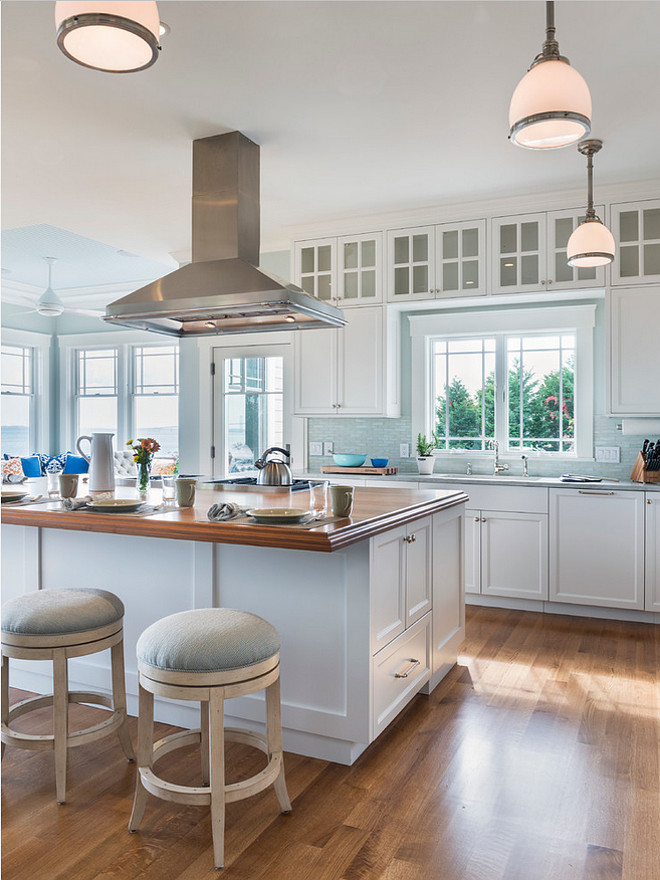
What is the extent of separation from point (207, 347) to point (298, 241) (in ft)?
4.48

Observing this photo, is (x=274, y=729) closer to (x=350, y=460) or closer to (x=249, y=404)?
(x=350, y=460)

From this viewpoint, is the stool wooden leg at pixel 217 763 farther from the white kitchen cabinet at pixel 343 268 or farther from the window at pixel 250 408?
the window at pixel 250 408

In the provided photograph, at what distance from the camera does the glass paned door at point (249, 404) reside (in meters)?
5.93

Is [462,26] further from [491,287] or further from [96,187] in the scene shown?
[96,187]

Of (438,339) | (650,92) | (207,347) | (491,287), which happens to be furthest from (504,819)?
(207,347)

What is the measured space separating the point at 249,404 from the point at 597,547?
123 inches

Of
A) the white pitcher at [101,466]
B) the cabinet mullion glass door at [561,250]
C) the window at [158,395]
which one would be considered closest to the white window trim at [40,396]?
the window at [158,395]

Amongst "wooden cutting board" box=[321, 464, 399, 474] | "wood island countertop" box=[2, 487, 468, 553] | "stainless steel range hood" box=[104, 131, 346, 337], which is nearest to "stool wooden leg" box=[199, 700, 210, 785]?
"wood island countertop" box=[2, 487, 468, 553]

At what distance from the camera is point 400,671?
2703mm

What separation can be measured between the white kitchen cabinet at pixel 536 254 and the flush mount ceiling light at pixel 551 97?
2.80 meters

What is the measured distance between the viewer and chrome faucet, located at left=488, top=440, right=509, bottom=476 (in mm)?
5207

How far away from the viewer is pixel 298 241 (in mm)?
5500

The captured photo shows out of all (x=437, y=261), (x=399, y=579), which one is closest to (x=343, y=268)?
(x=437, y=261)

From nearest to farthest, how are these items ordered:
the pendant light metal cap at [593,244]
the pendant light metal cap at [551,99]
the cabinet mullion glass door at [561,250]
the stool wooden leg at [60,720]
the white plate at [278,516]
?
the pendant light metal cap at [551,99] < the stool wooden leg at [60,720] < the white plate at [278,516] < the pendant light metal cap at [593,244] < the cabinet mullion glass door at [561,250]
